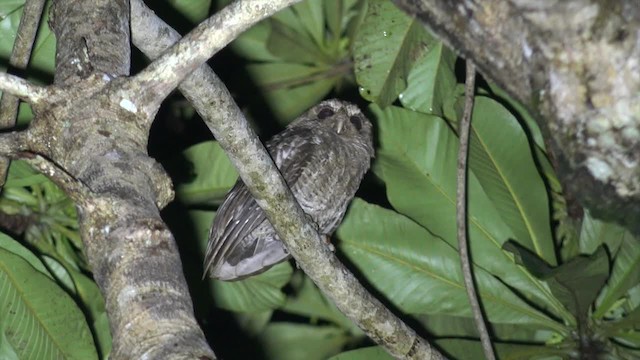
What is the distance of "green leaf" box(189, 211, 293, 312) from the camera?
3336 mm

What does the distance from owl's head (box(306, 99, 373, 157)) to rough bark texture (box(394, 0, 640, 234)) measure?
227 centimetres

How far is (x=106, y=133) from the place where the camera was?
161cm

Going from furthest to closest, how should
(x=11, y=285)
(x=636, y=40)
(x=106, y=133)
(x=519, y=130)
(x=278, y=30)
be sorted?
(x=278, y=30) → (x=519, y=130) → (x=11, y=285) → (x=106, y=133) → (x=636, y=40)

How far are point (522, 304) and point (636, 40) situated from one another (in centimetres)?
204

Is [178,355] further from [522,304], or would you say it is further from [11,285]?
[522,304]

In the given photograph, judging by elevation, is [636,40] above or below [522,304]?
above

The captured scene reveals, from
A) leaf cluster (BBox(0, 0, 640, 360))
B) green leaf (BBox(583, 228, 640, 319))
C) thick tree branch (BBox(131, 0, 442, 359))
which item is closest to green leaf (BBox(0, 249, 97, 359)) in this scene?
leaf cluster (BBox(0, 0, 640, 360))

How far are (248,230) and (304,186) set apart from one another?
0.26m

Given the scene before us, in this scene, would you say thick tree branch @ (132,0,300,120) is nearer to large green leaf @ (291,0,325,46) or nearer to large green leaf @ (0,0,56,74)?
large green leaf @ (0,0,56,74)

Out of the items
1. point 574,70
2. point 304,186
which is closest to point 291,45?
point 304,186

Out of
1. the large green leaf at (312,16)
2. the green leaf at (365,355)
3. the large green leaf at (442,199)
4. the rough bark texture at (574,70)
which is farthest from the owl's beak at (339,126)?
the rough bark texture at (574,70)

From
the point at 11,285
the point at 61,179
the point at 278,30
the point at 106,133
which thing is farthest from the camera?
the point at 278,30

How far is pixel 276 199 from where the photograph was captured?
7.27ft

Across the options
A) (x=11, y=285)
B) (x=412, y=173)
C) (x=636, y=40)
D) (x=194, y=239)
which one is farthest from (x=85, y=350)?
(x=636, y=40)
